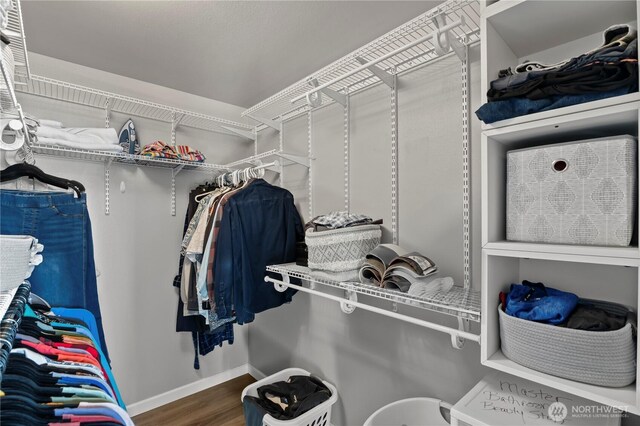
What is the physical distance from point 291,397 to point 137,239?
1.53 m

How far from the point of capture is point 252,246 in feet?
6.09

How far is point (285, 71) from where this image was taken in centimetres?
198

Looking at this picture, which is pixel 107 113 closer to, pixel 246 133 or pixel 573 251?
pixel 246 133

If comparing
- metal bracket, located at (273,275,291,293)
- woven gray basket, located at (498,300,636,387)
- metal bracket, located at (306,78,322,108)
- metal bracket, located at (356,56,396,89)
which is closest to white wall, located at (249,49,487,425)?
metal bracket, located at (356,56,396,89)

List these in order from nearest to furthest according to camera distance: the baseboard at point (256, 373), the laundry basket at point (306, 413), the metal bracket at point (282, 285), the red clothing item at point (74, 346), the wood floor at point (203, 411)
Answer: the red clothing item at point (74, 346)
the laundry basket at point (306, 413)
the metal bracket at point (282, 285)
the wood floor at point (203, 411)
the baseboard at point (256, 373)

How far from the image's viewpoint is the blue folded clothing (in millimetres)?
854

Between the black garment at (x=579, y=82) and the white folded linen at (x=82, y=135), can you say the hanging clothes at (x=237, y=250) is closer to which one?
the white folded linen at (x=82, y=135)

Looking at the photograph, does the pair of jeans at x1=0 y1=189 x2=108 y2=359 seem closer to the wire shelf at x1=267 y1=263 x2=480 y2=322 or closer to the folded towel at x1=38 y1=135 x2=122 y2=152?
the folded towel at x1=38 y1=135 x2=122 y2=152

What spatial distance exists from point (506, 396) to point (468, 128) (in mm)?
1036

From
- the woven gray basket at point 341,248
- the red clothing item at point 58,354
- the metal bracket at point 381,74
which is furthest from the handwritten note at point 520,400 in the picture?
the metal bracket at point 381,74

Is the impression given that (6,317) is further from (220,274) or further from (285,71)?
(285,71)

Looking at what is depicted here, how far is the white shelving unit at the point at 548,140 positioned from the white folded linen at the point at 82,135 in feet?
6.47

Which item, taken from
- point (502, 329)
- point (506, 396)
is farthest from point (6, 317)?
point (506, 396)

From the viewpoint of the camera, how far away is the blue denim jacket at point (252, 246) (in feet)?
5.68
